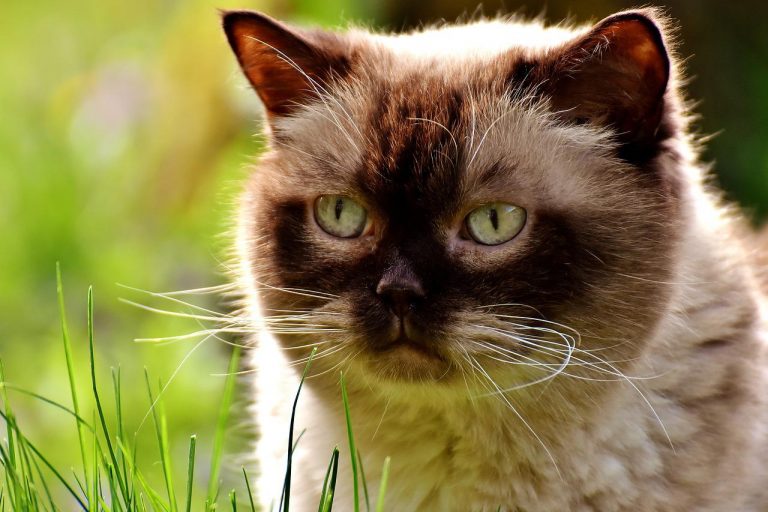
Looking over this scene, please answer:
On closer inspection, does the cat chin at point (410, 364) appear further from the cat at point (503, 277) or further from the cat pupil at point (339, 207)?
the cat pupil at point (339, 207)

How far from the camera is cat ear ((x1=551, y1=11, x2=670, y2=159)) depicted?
1543 mm

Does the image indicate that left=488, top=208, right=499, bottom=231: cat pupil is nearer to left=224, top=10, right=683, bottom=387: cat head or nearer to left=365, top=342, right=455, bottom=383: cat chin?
left=224, top=10, right=683, bottom=387: cat head

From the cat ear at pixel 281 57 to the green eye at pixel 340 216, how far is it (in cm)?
25

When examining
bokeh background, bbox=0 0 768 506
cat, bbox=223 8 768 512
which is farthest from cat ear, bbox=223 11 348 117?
bokeh background, bbox=0 0 768 506

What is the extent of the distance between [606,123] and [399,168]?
381 mm

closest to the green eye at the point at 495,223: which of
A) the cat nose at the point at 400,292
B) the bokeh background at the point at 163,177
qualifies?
the cat nose at the point at 400,292

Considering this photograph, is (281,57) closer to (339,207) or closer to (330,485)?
(339,207)

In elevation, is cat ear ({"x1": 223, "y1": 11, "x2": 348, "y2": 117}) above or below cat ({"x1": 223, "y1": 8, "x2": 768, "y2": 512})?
above

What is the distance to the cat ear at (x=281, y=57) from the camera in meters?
1.76

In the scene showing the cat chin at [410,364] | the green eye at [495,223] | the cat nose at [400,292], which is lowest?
the cat chin at [410,364]

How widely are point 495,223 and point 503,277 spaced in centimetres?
10

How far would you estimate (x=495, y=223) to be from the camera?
1.58 meters

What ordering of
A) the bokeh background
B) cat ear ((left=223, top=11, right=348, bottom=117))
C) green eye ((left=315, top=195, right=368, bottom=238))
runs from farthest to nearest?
the bokeh background
cat ear ((left=223, top=11, right=348, bottom=117))
green eye ((left=315, top=195, right=368, bottom=238))

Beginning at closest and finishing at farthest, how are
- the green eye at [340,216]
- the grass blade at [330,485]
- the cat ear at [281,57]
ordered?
the grass blade at [330,485], the green eye at [340,216], the cat ear at [281,57]
